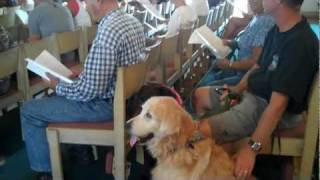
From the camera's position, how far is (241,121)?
2.05 metres

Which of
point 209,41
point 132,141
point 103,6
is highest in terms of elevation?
point 103,6

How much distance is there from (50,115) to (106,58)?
0.46 m

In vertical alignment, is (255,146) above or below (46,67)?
below

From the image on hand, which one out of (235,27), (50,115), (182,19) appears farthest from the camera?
(235,27)

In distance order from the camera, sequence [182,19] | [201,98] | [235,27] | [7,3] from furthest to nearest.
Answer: [7,3] → [235,27] → [182,19] → [201,98]

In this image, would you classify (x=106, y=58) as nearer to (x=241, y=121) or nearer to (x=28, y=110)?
(x=28, y=110)

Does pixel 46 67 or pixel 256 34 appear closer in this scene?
pixel 46 67

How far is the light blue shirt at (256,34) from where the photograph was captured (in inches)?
115

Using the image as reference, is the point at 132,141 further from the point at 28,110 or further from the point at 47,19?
the point at 47,19

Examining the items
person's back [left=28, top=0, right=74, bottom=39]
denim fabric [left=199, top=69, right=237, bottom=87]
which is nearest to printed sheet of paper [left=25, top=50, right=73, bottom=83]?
denim fabric [left=199, top=69, right=237, bottom=87]

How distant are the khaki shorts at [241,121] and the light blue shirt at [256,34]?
962 mm

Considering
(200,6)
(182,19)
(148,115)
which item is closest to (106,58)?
(148,115)

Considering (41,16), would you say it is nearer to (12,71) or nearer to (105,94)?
(12,71)

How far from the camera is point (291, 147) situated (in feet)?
6.55
